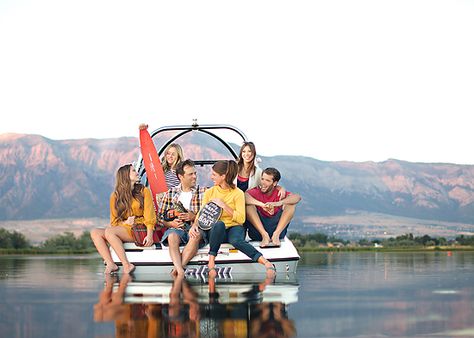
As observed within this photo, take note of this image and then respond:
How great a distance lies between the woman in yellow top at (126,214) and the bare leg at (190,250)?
558mm

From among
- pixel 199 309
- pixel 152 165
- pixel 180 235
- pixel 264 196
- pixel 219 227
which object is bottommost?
pixel 199 309

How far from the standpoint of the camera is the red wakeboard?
11.5m

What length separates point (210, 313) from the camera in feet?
18.5

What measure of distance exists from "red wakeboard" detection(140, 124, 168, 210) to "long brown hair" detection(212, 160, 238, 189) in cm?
144

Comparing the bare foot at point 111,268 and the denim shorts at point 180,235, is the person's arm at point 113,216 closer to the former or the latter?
the bare foot at point 111,268

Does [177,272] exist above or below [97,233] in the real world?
below

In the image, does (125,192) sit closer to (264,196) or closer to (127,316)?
(264,196)

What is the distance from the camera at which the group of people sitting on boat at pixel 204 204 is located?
1012 cm

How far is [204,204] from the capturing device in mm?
10055

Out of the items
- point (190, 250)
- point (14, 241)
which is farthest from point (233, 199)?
point (14, 241)

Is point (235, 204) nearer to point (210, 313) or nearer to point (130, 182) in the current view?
point (130, 182)

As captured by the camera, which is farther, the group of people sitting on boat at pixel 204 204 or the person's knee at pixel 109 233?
the person's knee at pixel 109 233

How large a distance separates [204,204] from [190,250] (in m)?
0.60

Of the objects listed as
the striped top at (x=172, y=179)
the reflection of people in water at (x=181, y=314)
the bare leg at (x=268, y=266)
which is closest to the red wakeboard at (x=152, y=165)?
the striped top at (x=172, y=179)
